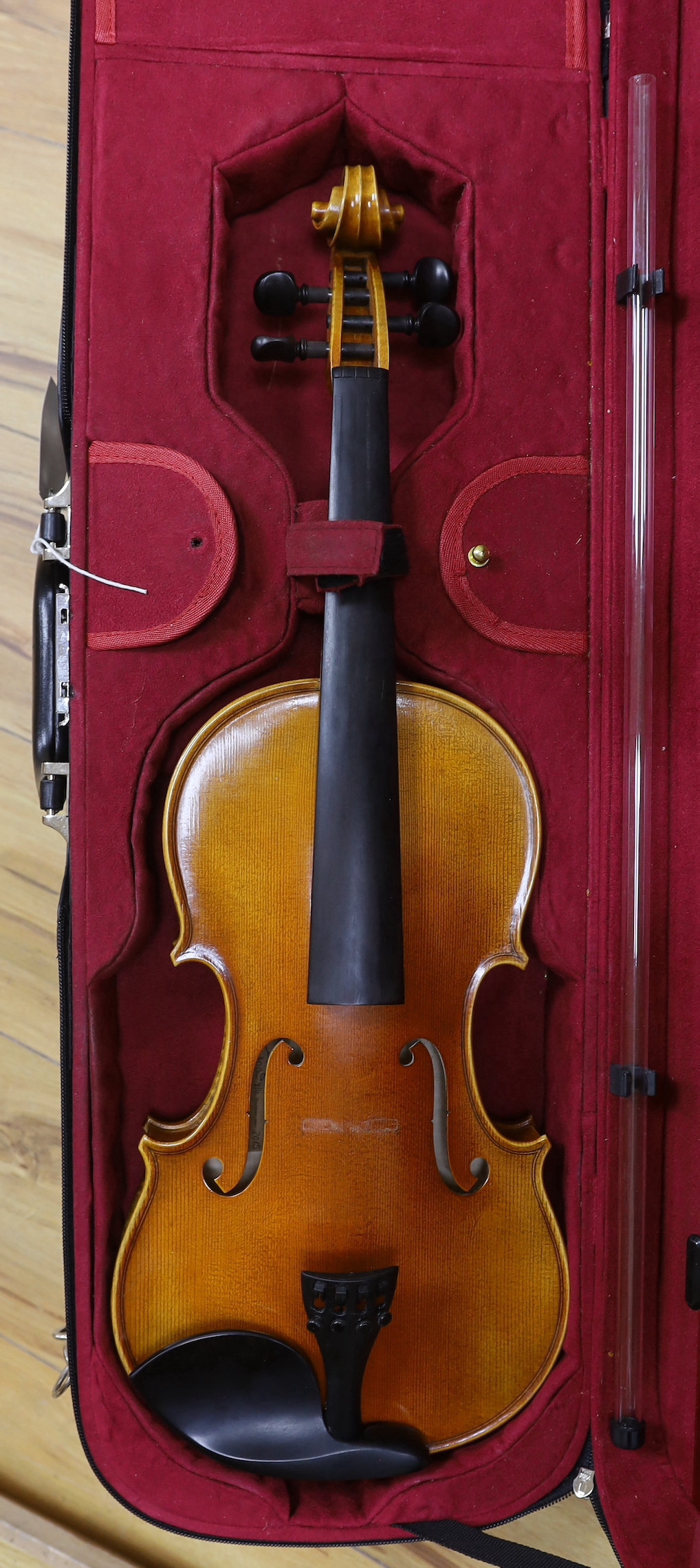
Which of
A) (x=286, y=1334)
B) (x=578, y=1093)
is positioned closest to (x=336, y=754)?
(x=578, y=1093)

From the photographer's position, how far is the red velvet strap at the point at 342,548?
1112mm

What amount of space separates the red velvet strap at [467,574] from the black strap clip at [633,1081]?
525 mm

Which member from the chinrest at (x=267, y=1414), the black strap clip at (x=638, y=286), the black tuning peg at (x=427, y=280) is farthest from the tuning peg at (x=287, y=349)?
the chinrest at (x=267, y=1414)

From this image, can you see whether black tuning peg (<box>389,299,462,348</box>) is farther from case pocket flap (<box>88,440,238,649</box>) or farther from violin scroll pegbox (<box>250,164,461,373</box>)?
case pocket flap (<box>88,440,238,649</box>)

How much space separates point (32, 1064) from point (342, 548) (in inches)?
37.3

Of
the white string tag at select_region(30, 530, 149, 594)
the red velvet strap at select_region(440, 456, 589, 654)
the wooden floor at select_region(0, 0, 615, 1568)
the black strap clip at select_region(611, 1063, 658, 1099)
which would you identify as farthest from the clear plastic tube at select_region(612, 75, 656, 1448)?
the white string tag at select_region(30, 530, 149, 594)

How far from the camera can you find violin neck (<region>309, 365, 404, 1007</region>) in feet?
3.60

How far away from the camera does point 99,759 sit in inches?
48.9

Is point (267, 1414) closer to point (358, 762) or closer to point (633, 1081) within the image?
point (633, 1081)

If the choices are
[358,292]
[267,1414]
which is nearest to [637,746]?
[358,292]

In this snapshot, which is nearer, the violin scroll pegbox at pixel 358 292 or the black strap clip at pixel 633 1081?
the violin scroll pegbox at pixel 358 292

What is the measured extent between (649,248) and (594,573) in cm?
39

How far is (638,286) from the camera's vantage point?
4.04ft

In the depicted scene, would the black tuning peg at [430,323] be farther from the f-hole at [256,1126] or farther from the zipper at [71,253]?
the f-hole at [256,1126]
